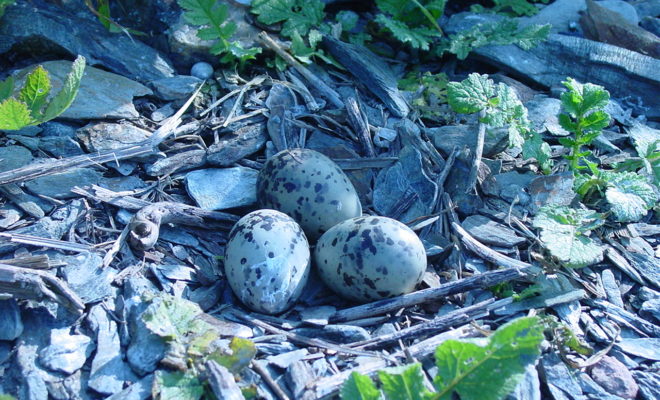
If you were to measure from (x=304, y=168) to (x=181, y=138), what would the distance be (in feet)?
2.77

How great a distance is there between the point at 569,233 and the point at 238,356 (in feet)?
5.54

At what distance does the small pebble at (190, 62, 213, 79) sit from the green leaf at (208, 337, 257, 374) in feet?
6.66

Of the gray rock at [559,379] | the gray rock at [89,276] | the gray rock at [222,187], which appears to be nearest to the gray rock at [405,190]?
the gray rock at [222,187]

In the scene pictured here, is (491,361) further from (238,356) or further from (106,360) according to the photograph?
(106,360)

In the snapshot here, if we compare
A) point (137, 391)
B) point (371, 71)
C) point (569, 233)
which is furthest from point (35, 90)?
point (569, 233)

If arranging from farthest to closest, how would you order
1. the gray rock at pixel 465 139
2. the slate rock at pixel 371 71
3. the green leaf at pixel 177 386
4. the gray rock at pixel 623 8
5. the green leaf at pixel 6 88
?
the gray rock at pixel 623 8 < the slate rock at pixel 371 71 < the gray rock at pixel 465 139 < the green leaf at pixel 6 88 < the green leaf at pixel 177 386

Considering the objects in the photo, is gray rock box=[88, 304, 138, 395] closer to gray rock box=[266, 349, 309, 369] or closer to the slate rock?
gray rock box=[266, 349, 309, 369]

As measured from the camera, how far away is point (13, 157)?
124 inches

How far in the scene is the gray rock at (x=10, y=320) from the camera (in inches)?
97.0

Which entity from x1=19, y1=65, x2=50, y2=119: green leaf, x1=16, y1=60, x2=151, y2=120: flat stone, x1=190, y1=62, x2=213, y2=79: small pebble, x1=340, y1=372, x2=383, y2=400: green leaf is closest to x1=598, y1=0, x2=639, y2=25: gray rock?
x1=190, y1=62, x2=213, y2=79: small pebble

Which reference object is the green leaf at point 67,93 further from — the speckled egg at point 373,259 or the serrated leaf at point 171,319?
the speckled egg at point 373,259

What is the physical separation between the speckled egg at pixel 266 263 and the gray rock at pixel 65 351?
68cm

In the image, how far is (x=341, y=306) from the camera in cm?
302

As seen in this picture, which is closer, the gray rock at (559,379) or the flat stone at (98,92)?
the gray rock at (559,379)
